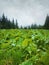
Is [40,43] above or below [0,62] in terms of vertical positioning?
above

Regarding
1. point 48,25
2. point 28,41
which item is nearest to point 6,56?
point 28,41

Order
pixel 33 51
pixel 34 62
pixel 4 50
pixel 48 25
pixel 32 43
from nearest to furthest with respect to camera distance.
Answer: pixel 34 62, pixel 33 51, pixel 32 43, pixel 4 50, pixel 48 25

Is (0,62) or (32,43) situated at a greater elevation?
(32,43)

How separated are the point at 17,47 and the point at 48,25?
4799cm

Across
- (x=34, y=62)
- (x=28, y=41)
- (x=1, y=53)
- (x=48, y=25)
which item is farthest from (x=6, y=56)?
(x=48, y=25)

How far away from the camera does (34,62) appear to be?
304cm

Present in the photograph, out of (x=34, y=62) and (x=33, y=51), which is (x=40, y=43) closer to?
(x=33, y=51)

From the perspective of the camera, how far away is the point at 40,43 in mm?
4172

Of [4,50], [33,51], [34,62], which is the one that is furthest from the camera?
[4,50]

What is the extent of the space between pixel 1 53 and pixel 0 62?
43cm

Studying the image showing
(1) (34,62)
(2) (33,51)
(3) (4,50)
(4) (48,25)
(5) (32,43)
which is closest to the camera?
(1) (34,62)

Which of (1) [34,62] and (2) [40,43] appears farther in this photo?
(2) [40,43]

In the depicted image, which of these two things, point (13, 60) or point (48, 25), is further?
point (48, 25)

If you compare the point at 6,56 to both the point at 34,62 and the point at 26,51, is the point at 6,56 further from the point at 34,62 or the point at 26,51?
the point at 34,62
